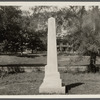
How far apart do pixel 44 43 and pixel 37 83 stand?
4.01 metres

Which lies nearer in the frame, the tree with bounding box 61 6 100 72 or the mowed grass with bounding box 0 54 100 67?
the tree with bounding box 61 6 100 72

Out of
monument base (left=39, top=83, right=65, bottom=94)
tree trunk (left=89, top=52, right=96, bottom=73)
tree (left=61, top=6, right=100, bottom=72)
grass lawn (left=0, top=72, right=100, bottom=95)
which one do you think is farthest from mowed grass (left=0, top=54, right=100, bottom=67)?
monument base (left=39, top=83, right=65, bottom=94)

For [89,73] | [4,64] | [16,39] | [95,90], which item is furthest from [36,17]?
[95,90]

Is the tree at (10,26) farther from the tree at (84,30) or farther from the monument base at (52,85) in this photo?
the monument base at (52,85)

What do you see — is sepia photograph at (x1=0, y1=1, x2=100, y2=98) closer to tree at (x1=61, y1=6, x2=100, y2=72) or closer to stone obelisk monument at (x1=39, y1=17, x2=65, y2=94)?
tree at (x1=61, y1=6, x2=100, y2=72)

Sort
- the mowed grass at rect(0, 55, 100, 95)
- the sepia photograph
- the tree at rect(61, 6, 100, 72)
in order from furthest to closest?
the tree at rect(61, 6, 100, 72) → the sepia photograph → the mowed grass at rect(0, 55, 100, 95)

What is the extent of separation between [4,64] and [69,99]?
5849mm

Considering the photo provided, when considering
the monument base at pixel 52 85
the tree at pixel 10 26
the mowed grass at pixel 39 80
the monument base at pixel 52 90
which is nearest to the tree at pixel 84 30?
the mowed grass at pixel 39 80

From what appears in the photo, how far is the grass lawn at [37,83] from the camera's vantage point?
9.95 m

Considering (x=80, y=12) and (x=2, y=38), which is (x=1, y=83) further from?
(x=80, y=12)

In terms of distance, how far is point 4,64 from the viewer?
14.1 metres

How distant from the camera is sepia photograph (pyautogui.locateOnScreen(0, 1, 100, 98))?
1227cm

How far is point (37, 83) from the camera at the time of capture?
11.3 metres

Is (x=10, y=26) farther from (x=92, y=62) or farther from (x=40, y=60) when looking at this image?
(x=92, y=62)
